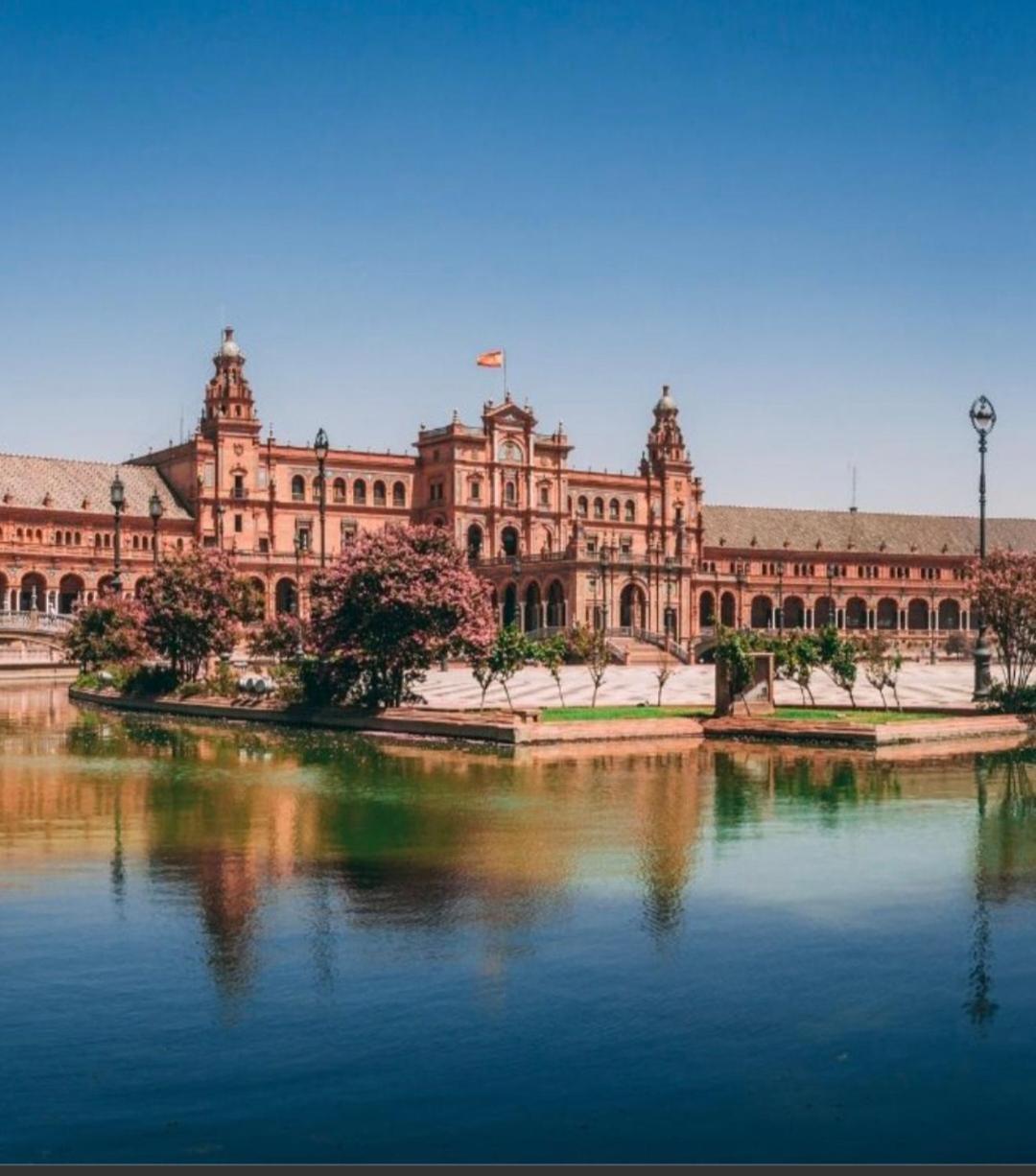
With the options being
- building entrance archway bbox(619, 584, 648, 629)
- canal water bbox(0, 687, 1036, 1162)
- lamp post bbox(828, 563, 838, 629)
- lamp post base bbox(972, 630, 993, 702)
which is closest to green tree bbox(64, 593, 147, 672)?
lamp post base bbox(972, 630, 993, 702)

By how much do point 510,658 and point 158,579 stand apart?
15686mm

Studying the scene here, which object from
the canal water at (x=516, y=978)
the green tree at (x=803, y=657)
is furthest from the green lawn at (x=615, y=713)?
the canal water at (x=516, y=978)

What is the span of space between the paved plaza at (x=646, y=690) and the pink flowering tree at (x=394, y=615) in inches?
206

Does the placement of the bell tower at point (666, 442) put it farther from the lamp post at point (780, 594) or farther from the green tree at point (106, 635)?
the green tree at point (106, 635)

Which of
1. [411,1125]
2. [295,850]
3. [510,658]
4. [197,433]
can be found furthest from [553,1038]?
[197,433]

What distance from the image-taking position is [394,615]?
41531 mm

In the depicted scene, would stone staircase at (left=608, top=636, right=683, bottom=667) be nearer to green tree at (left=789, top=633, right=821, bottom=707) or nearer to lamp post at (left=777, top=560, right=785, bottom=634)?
lamp post at (left=777, top=560, right=785, bottom=634)

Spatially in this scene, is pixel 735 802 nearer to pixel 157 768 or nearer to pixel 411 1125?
pixel 157 768

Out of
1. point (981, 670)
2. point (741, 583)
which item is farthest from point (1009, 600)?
point (741, 583)

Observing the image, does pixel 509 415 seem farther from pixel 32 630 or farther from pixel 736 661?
pixel 736 661

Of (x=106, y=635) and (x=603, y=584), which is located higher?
(x=603, y=584)

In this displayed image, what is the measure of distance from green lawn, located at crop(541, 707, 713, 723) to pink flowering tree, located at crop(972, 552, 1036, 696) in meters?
8.20

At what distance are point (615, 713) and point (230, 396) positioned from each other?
7096cm

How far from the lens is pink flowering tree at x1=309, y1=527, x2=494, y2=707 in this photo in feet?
136
